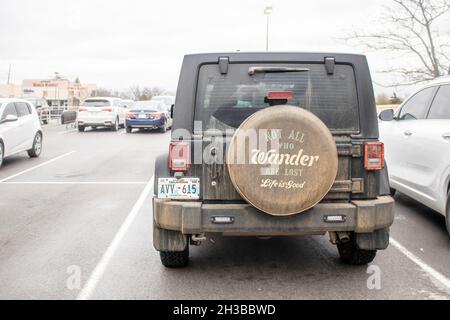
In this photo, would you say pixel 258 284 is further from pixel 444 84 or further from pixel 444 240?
pixel 444 84

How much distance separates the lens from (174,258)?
466cm

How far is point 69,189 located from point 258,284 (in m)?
5.85

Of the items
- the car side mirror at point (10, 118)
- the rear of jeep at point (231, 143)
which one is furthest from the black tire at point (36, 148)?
the rear of jeep at point (231, 143)

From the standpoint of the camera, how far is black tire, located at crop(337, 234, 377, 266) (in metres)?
4.73

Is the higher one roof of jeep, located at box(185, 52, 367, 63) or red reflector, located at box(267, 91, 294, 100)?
roof of jeep, located at box(185, 52, 367, 63)

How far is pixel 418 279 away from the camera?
4.52 m

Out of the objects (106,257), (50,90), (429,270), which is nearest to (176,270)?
(106,257)

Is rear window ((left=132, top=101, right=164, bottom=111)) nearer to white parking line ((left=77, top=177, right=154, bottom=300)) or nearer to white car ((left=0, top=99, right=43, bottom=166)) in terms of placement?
white car ((left=0, top=99, right=43, bottom=166))

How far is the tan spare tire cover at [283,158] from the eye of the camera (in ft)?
12.7

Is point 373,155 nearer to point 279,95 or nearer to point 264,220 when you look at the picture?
point 279,95

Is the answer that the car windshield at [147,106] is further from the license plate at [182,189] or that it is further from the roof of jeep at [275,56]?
the license plate at [182,189]

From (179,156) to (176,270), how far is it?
3.82 feet

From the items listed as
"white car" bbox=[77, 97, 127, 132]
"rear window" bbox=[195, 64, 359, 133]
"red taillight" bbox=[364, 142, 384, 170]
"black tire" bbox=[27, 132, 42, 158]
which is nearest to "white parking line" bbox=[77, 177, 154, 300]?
"rear window" bbox=[195, 64, 359, 133]

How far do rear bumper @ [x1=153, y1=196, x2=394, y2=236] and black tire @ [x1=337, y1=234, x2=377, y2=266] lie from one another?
0.55 meters
